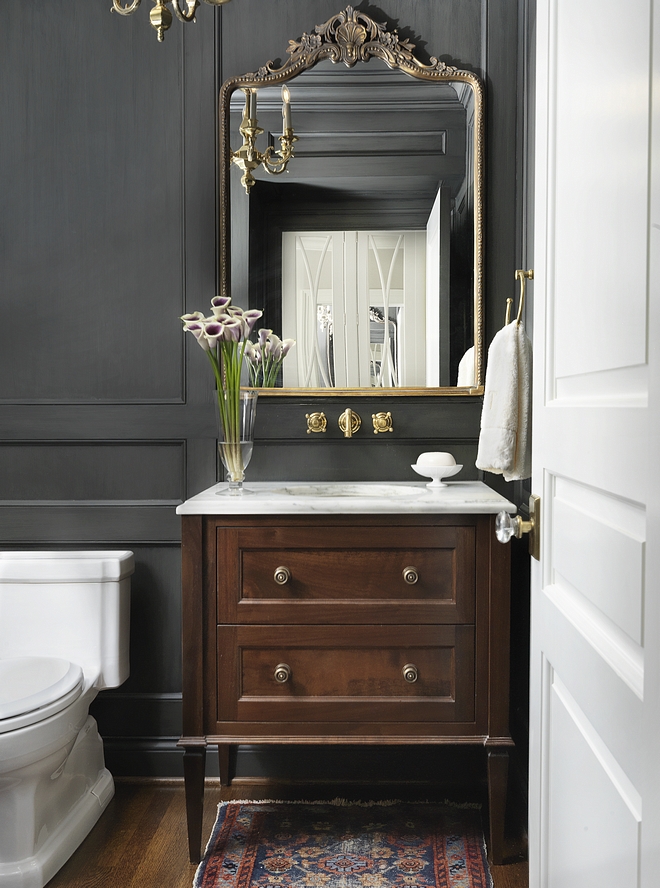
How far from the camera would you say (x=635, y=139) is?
676 mm

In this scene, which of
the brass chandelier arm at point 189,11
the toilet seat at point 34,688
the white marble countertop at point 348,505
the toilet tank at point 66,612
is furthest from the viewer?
the toilet tank at point 66,612

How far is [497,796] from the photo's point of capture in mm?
1621

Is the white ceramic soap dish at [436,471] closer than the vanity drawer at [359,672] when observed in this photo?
No

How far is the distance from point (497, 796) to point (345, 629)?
1.84 ft

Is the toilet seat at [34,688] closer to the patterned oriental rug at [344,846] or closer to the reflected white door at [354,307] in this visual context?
the patterned oriental rug at [344,846]

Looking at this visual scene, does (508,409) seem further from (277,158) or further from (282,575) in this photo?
(277,158)

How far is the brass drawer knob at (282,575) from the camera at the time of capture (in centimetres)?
159

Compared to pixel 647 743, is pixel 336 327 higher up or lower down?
higher up

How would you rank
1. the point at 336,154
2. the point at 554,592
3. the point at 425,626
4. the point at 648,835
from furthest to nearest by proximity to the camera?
the point at 336,154 → the point at 425,626 → the point at 554,592 → the point at 648,835

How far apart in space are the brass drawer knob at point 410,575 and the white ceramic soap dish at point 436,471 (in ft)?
1.23

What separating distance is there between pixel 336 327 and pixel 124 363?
27.0 inches

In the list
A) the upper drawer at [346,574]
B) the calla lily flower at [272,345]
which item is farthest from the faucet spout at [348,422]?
the upper drawer at [346,574]

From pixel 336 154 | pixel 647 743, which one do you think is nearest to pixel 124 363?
pixel 336 154

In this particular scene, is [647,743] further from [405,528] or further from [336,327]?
[336,327]
